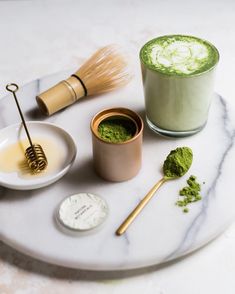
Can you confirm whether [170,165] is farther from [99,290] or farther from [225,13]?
[225,13]

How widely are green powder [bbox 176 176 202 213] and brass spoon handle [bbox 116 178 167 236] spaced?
47mm

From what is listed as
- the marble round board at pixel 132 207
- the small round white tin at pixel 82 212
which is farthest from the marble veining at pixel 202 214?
the small round white tin at pixel 82 212

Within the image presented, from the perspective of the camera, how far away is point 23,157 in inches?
43.0

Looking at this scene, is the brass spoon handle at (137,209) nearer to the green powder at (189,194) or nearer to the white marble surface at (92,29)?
the green powder at (189,194)

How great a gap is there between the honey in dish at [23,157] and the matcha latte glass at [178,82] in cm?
23

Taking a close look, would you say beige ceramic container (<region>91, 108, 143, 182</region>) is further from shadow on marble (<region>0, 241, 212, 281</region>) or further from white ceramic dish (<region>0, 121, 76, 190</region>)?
shadow on marble (<region>0, 241, 212, 281</region>)

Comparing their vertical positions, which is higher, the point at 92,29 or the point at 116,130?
the point at 116,130

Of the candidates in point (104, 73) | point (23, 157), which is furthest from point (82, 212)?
point (104, 73)

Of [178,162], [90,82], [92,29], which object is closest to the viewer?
[178,162]

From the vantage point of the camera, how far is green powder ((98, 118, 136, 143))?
1035 mm

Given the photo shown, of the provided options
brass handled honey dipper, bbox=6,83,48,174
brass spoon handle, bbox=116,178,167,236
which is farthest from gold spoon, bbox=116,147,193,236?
brass handled honey dipper, bbox=6,83,48,174

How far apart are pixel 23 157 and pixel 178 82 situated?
1.16 feet

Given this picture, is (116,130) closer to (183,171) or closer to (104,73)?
(183,171)

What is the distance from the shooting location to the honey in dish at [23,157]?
3.47ft
